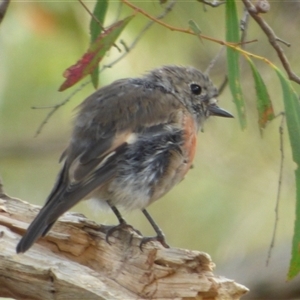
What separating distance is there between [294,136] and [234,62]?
1.68 ft

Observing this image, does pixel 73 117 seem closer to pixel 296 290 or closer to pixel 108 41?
pixel 108 41

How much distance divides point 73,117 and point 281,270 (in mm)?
1811

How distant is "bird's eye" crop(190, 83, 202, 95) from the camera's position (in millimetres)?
4750

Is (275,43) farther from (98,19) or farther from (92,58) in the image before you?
(98,19)

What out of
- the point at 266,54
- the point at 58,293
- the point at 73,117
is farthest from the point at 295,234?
the point at 266,54

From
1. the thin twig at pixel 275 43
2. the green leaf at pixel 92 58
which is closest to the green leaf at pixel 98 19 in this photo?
the green leaf at pixel 92 58

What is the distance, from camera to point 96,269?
3.69m

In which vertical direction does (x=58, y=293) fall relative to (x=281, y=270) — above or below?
below

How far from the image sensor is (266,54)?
600 cm

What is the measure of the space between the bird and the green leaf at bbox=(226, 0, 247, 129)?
0.43 m

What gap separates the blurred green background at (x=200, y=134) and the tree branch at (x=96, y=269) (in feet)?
6.09

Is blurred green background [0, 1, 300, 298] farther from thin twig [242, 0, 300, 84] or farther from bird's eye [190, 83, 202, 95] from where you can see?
thin twig [242, 0, 300, 84]

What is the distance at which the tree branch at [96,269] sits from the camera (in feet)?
11.5

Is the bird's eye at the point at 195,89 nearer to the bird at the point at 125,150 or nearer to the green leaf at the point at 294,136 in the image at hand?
the bird at the point at 125,150
